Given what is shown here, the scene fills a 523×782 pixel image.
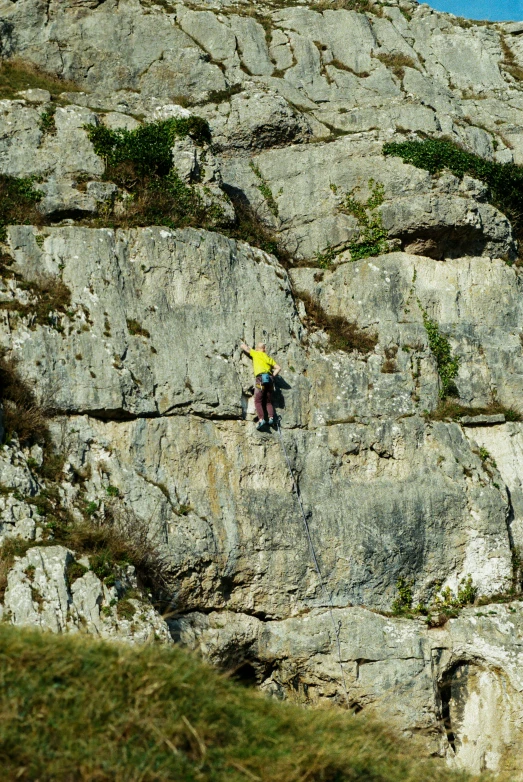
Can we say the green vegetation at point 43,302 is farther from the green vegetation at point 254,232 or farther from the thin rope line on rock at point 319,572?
the thin rope line on rock at point 319,572

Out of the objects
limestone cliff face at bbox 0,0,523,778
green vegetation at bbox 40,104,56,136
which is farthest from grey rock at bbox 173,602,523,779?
green vegetation at bbox 40,104,56,136

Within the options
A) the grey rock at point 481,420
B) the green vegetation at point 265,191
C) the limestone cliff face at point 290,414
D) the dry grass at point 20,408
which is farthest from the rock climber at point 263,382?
Answer: the green vegetation at point 265,191

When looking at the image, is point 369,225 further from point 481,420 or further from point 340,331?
point 481,420

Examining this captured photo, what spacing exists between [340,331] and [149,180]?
5.56 m

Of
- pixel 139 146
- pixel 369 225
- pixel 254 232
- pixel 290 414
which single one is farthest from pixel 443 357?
pixel 139 146

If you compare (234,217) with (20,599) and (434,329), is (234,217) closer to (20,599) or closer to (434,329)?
(434,329)

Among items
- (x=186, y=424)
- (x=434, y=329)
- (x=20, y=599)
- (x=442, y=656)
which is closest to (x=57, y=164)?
(x=186, y=424)

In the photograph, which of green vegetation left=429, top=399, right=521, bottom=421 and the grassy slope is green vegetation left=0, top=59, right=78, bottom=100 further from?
the grassy slope

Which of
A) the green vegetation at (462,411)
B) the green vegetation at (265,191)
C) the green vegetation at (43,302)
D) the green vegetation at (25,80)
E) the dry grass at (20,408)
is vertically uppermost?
the green vegetation at (25,80)

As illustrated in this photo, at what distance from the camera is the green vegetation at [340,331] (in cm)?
1956

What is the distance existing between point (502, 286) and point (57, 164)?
10899mm

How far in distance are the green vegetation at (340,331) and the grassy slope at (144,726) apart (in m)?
11.2

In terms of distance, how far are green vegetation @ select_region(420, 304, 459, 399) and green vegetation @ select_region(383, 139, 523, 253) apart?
4.27 meters

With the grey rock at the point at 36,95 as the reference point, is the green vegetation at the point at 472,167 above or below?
below
